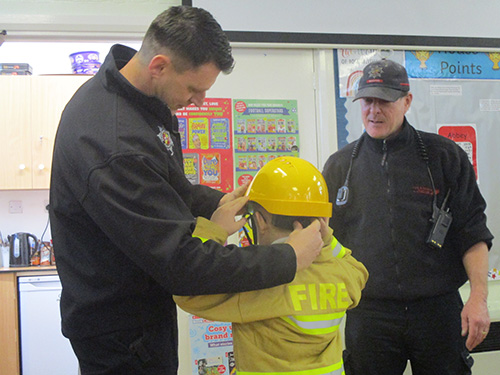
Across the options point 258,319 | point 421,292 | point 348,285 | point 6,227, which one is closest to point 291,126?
point 421,292

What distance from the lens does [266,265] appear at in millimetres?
1072

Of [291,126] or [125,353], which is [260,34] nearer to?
[291,126]

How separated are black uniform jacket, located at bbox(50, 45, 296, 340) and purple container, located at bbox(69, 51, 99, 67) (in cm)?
392

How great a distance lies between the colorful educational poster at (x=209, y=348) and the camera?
102 inches

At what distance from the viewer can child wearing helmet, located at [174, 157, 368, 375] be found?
3.90ft

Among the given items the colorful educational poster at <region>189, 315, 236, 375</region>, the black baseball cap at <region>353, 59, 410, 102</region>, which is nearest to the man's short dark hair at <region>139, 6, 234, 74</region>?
the black baseball cap at <region>353, 59, 410, 102</region>

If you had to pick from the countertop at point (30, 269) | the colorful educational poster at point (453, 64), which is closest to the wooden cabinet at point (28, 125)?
the countertop at point (30, 269)

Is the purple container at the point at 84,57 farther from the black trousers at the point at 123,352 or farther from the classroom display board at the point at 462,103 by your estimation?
the black trousers at the point at 123,352

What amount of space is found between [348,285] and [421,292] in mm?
664

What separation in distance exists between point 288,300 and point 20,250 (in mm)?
4113

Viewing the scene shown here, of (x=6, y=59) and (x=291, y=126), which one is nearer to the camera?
(x=291, y=126)

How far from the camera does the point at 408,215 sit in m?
1.90

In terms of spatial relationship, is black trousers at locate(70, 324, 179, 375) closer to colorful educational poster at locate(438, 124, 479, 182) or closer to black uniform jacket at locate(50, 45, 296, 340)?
black uniform jacket at locate(50, 45, 296, 340)

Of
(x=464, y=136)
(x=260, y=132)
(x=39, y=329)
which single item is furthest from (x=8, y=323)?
(x=464, y=136)
